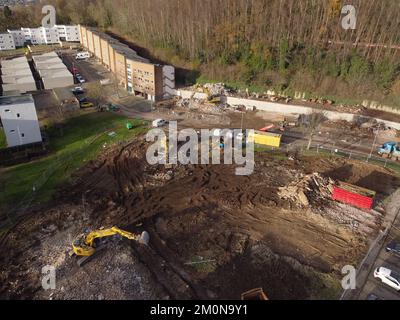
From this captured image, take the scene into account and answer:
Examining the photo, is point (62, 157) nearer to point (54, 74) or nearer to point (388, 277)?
point (54, 74)


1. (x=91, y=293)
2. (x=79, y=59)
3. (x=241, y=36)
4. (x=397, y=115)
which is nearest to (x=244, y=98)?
(x=241, y=36)

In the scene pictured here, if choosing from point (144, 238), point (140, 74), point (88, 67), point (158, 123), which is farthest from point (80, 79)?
point (144, 238)

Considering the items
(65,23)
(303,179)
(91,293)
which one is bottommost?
(91,293)

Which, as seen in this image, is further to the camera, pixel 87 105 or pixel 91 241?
pixel 87 105

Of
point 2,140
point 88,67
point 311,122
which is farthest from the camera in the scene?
point 88,67

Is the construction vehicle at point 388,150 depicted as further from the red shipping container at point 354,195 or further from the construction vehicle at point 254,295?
the construction vehicle at point 254,295

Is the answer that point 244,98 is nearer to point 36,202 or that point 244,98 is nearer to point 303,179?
point 303,179
